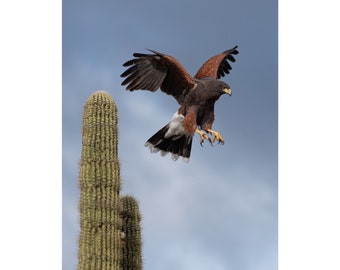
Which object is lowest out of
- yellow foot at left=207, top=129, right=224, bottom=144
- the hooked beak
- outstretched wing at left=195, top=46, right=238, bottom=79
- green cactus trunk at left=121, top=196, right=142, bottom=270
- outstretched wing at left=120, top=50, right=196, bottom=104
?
green cactus trunk at left=121, top=196, right=142, bottom=270

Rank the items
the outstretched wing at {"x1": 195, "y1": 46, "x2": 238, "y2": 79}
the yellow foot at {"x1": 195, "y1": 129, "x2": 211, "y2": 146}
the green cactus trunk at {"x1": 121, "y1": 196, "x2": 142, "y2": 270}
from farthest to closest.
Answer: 1. the green cactus trunk at {"x1": 121, "y1": 196, "x2": 142, "y2": 270}
2. the outstretched wing at {"x1": 195, "y1": 46, "x2": 238, "y2": 79}
3. the yellow foot at {"x1": 195, "y1": 129, "x2": 211, "y2": 146}

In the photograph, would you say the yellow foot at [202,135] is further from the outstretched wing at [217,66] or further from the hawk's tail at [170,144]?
the outstretched wing at [217,66]

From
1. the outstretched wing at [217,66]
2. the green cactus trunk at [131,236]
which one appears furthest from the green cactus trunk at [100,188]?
the outstretched wing at [217,66]

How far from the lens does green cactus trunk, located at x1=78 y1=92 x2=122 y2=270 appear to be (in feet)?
12.6

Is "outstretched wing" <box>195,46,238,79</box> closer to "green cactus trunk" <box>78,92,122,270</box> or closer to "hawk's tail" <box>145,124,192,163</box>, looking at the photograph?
"hawk's tail" <box>145,124,192,163</box>

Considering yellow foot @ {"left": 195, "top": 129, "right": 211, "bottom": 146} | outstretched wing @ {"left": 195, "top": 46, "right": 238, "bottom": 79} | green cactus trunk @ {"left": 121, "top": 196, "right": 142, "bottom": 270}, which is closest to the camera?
yellow foot @ {"left": 195, "top": 129, "right": 211, "bottom": 146}

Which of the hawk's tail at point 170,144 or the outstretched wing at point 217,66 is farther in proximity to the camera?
the outstretched wing at point 217,66

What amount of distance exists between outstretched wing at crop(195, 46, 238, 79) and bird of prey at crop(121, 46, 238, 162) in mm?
96

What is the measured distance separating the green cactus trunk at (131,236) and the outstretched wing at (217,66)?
1.03 meters

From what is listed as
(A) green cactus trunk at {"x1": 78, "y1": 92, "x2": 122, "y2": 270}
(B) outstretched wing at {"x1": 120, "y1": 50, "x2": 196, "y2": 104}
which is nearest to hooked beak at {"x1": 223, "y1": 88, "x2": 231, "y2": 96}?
(B) outstretched wing at {"x1": 120, "y1": 50, "x2": 196, "y2": 104}

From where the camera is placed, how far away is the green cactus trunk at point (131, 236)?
13.7 feet

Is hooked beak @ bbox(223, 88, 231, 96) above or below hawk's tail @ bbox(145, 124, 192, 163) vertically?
above
